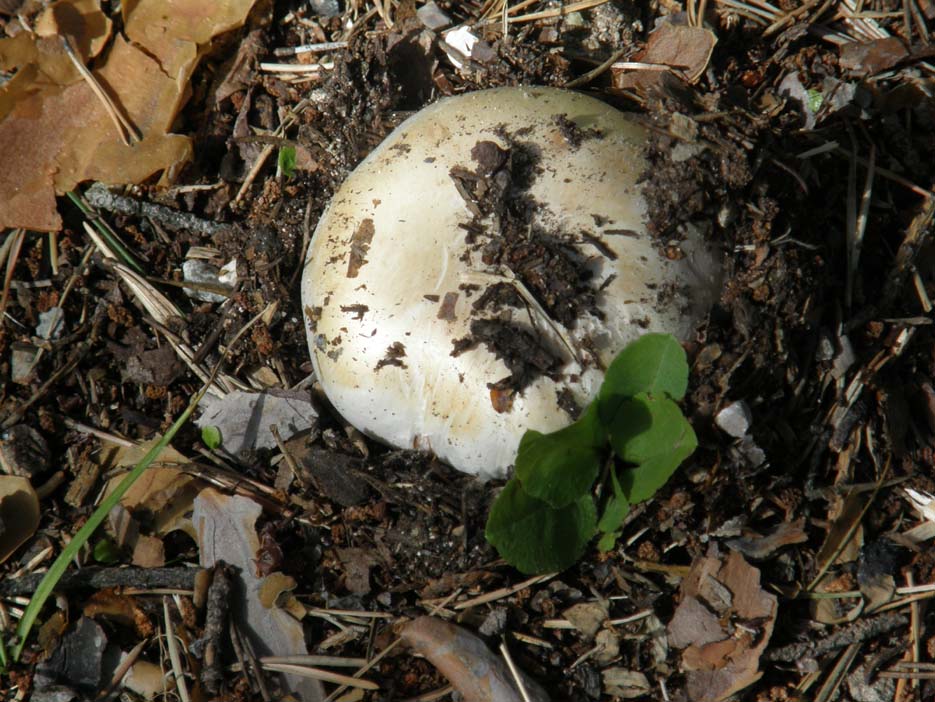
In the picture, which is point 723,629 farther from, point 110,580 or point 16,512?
point 16,512

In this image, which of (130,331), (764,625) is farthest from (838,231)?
(130,331)

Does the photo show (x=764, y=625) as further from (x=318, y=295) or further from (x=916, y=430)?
(x=318, y=295)

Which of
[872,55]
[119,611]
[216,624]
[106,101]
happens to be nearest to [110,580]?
[119,611]

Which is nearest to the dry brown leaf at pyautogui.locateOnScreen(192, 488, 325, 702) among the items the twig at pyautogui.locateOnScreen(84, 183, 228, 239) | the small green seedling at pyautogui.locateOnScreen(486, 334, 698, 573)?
the small green seedling at pyautogui.locateOnScreen(486, 334, 698, 573)

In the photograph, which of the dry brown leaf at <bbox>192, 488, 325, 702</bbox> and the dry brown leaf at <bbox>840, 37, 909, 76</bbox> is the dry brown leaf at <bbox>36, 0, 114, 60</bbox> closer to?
the dry brown leaf at <bbox>192, 488, 325, 702</bbox>

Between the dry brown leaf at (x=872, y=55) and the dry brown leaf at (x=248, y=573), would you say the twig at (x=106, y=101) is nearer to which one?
the dry brown leaf at (x=248, y=573)

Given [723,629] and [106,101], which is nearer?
[723,629]
